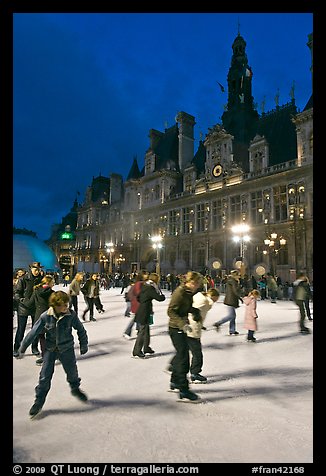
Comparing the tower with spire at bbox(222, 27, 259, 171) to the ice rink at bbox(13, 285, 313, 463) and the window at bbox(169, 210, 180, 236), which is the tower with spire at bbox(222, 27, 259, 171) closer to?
the window at bbox(169, 210, 180, 236)

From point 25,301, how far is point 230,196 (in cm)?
2716

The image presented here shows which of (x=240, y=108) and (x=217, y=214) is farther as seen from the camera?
(x=240, y=108)

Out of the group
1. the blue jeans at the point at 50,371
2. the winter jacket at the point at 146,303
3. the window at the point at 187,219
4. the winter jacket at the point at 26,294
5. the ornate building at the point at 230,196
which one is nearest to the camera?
the blue jeans at the point at 50,371

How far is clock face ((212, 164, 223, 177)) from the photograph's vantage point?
32.3 m

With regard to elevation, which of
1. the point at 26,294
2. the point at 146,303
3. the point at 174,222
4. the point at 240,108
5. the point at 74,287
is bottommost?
the point at 74,287

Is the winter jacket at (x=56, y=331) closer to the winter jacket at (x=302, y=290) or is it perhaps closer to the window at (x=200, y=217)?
the winter jacket at (x=302, y=290)

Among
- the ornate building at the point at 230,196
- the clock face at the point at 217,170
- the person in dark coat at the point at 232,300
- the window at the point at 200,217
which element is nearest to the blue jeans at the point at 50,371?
the person in dark coat at the point at 232,300

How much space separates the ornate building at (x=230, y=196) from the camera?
83.1ft

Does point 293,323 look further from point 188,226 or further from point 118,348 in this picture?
point 188,226

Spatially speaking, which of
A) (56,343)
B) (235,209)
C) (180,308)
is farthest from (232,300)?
(235,209)

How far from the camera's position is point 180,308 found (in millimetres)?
4383

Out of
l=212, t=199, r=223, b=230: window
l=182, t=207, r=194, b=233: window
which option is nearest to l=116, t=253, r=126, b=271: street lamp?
l=182, t=207, r=194, b=233: window

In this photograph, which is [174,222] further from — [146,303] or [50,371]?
[50,371]

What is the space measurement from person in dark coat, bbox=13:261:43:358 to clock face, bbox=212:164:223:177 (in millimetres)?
28039
